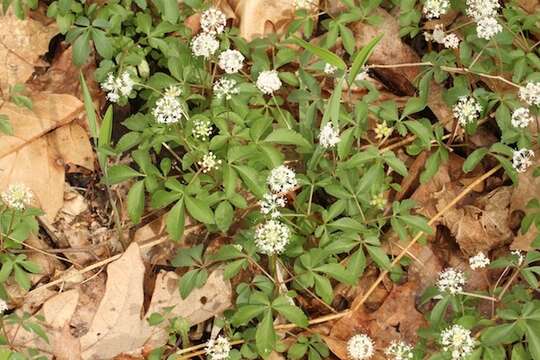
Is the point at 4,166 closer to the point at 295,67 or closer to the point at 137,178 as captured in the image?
the point at 137,178

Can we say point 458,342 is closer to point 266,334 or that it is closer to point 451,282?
point 451,282

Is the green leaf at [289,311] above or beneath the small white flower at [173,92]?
beneath

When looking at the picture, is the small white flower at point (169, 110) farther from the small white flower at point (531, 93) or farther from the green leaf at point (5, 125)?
the small white flower at point (531, 93)

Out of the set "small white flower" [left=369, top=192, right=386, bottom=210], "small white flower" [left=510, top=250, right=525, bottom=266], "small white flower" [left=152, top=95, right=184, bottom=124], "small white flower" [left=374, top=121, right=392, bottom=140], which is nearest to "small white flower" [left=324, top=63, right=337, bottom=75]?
"small white flower" [left=374, top=121, right=392, bottom=140]

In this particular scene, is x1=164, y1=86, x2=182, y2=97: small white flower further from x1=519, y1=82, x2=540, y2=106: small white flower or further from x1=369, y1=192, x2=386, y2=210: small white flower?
x1=519, y1=82, x2=540, y2=106: small white flower

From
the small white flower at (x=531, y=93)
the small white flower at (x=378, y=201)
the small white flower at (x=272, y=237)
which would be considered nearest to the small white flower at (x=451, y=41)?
the small white flower at (x=531, y=93)

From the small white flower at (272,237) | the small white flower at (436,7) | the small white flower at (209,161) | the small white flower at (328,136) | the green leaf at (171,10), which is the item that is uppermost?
the green leaf at (171,10)
